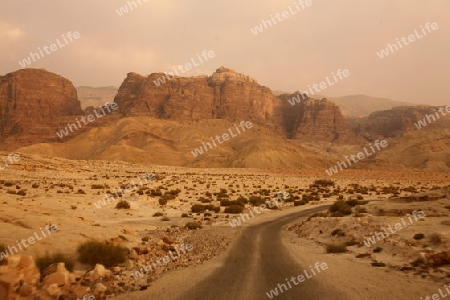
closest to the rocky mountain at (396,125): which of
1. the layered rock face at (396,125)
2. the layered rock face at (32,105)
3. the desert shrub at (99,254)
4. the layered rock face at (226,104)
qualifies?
the layered rock face at (396,125)

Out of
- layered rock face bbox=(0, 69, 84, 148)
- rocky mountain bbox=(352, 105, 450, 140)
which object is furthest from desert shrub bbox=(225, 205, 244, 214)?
rocky mountain bbox=(352, 105, 450, 140)

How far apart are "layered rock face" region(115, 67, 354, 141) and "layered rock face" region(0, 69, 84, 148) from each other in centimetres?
2649

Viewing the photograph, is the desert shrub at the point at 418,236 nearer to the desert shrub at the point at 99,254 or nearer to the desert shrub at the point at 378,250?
the desert shrub at the point at 378,250

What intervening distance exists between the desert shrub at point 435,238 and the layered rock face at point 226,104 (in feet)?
465

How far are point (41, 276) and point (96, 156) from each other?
104 metres

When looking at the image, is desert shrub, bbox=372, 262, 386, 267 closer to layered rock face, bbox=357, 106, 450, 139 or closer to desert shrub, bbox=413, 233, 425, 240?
desert shrub, bbox=413, 233, 425, 240

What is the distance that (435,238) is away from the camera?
1166 cm

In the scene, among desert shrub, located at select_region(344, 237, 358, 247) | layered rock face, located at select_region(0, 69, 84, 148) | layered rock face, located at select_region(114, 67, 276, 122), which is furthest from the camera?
layered rock face, located at select_region(114, 67, 276, 122)

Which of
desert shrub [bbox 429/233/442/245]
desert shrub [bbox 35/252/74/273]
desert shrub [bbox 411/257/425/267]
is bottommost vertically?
desert shrub [bbox 429/233/442/245]

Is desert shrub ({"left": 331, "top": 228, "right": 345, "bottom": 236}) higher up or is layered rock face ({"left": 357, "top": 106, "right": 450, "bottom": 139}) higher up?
desert shrub ({"left": 331, "top": 228, "right": 345, "bottom": 236})

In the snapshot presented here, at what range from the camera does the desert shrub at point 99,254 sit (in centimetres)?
973

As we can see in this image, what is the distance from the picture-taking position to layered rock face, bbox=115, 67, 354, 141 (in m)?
155

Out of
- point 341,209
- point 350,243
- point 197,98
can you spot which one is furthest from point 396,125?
point 350,243

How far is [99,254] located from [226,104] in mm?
161098
